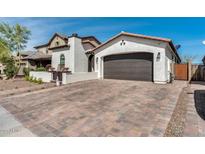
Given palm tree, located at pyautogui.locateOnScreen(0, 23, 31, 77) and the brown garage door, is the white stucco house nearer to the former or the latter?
the brown garage door

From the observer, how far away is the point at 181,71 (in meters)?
14.0

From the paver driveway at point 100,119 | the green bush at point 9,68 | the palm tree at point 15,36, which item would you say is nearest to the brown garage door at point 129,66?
the paver driveway at point 100,119

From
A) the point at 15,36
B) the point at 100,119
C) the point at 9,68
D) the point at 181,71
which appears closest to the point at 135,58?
the point at 181,71

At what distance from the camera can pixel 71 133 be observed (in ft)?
10.8

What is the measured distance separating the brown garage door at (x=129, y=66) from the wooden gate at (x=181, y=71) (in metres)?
4.33

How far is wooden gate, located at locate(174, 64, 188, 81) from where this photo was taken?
13.8 metres

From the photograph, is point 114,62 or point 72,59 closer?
point 114,62

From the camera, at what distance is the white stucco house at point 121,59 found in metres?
11.3

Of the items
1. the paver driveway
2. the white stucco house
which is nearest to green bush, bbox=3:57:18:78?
the white stucco house

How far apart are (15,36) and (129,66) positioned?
66.3 feet
